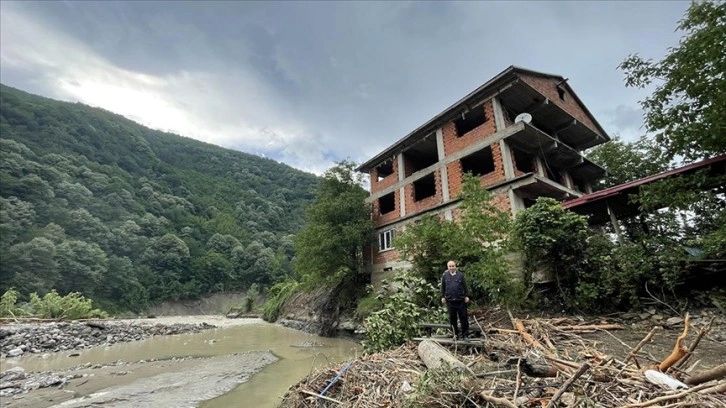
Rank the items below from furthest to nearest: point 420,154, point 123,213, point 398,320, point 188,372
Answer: point 123,213 → point 420,154 → point 188,372 → point 398,320

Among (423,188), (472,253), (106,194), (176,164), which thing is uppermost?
(176,164)

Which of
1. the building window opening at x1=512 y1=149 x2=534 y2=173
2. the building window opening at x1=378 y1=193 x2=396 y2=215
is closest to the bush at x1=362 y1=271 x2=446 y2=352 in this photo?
the building window opening at x1=512 y1=149 x2=534 y2=173

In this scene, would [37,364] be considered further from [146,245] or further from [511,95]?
[146,245]

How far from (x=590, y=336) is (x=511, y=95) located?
1248 centimetres

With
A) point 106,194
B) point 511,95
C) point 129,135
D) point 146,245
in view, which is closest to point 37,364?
point 511,95

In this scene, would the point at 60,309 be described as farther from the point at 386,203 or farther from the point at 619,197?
the point at 619,197

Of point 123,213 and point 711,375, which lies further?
point 123,213

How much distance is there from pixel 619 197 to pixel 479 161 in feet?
25.3

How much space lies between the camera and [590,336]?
7.29 meters

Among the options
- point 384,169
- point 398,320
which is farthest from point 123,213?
point 398,320

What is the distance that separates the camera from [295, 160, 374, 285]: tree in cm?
1900

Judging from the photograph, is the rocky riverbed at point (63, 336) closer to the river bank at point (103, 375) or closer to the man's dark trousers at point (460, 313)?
the river bank at point (103, 375)

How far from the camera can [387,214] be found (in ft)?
67.9

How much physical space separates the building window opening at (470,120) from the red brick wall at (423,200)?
9.90 ft
